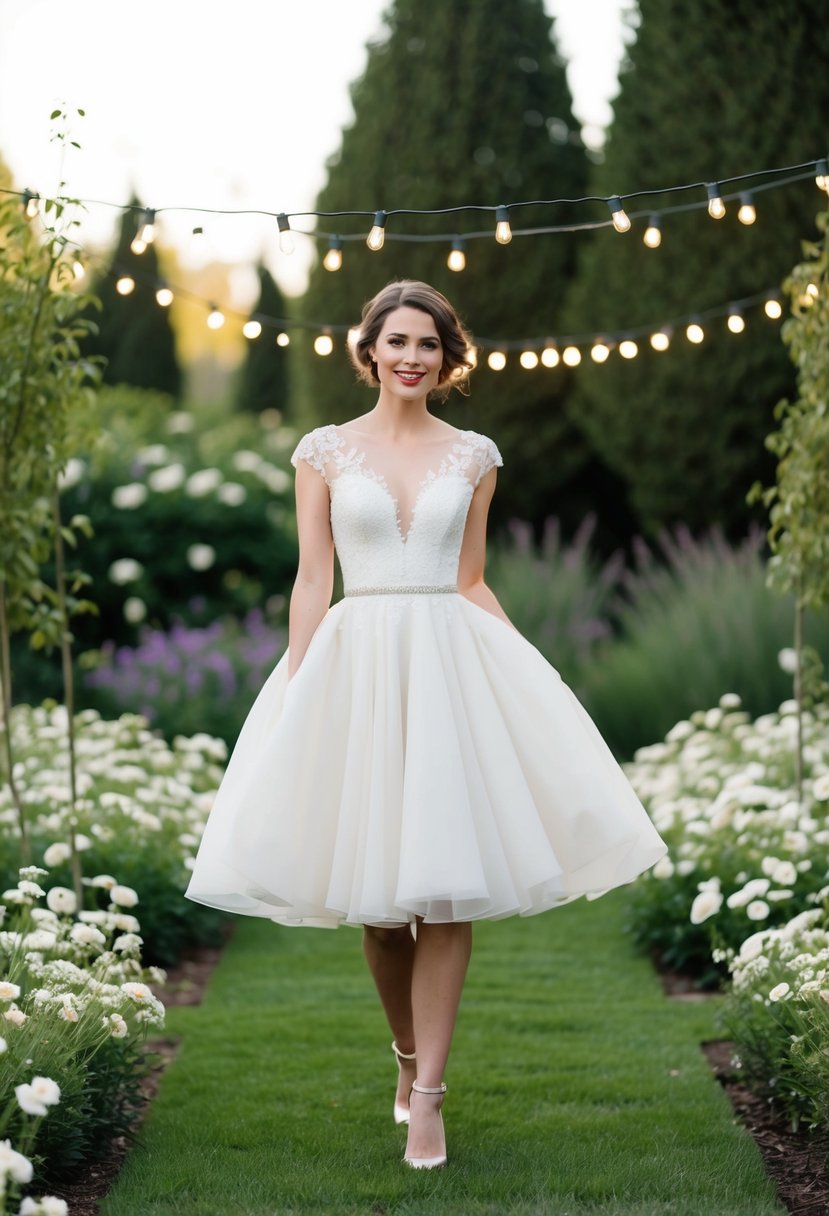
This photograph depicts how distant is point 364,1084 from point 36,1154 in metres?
1.11

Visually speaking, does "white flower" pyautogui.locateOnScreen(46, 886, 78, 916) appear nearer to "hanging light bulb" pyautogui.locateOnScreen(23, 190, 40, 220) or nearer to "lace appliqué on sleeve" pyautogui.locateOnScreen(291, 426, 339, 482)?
"lace appliqué on sleeve" pyautogui.locateOnScreen(291, 426, 339, 482)

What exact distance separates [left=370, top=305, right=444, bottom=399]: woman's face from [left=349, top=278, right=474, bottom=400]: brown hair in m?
0.02

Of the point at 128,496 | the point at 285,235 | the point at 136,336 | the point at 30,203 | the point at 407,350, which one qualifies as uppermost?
the point at 136,336

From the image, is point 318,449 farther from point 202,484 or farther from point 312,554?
point 202,484

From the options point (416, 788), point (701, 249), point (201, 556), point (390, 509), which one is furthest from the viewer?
point (201, 556)

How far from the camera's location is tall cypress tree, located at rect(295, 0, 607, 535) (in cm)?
1041

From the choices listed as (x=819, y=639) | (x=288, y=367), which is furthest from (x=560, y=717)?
(x=288, y=367)

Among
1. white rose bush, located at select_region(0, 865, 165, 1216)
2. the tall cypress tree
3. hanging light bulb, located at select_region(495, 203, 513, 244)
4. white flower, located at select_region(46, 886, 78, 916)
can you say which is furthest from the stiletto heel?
the tall cypress tree

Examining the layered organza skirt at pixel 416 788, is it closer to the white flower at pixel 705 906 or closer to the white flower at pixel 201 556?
the white flower at pixel 705 906

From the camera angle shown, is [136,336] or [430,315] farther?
[136,336]

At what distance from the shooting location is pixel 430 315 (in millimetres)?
3406

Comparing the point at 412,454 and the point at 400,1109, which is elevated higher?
the point at 412,454

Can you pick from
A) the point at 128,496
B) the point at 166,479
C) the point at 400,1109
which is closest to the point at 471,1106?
the point at 400,1109

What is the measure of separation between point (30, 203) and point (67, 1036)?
7.95ft
